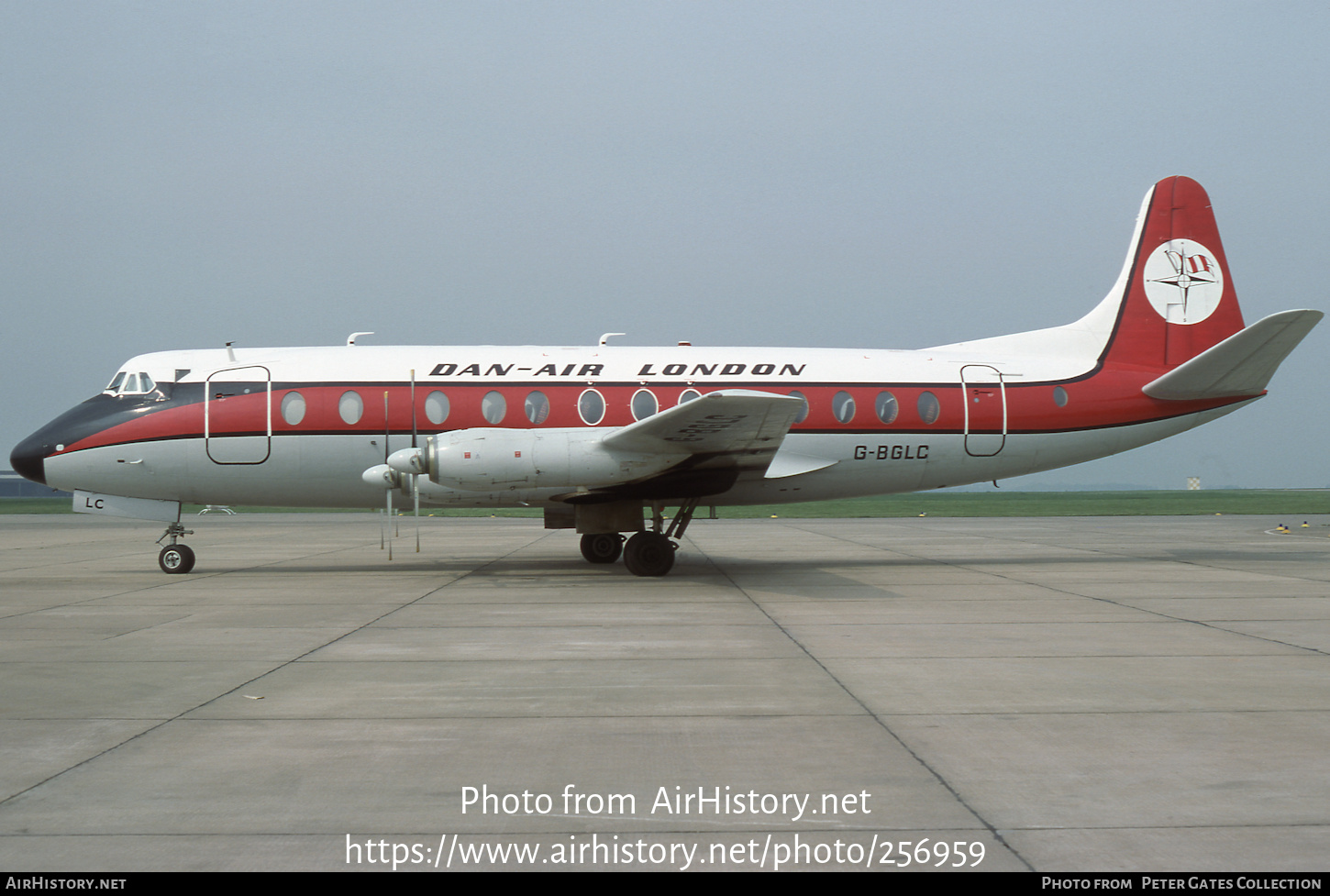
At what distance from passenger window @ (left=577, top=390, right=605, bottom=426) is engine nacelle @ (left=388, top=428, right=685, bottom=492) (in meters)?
1.60

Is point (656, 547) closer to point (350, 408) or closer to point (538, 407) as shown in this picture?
point (538, 407)

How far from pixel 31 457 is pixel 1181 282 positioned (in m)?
19.4

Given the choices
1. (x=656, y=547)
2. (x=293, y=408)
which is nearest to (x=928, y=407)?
(x=656, y=547)

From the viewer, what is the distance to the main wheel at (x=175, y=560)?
15.8 meters

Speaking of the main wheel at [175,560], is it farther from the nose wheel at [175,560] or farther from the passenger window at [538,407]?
the passenger window at [538,407]

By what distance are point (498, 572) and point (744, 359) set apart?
17.6 feet

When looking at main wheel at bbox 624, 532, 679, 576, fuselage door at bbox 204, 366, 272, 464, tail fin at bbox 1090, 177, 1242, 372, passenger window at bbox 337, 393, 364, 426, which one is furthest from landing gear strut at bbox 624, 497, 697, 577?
tail fin at bbox 1090, 177, 1242, 372

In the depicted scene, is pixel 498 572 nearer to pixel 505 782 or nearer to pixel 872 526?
pixel 505 782

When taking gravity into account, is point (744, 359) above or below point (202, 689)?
above

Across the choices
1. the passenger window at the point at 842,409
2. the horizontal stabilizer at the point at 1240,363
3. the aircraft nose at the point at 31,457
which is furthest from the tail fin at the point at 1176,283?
the aircraft nose at the point at 31,457

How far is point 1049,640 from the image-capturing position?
30.9ft

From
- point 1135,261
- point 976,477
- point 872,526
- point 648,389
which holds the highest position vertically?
point 1135,261

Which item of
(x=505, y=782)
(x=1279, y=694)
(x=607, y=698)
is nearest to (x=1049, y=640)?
(x=1279, y=694)
